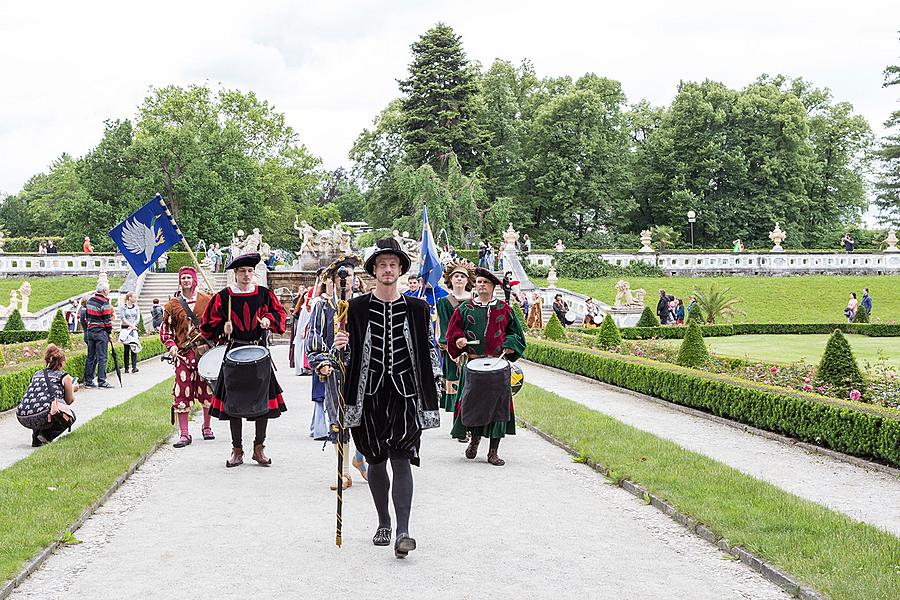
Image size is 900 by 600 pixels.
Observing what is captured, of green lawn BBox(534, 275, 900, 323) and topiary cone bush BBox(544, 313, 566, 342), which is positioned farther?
green lawn BBox(534, 275, 900, 323)

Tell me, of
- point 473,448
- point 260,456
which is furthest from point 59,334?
point 473,448

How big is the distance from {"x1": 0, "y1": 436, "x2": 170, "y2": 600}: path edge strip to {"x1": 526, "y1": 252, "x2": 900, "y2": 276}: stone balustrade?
40.2 metres

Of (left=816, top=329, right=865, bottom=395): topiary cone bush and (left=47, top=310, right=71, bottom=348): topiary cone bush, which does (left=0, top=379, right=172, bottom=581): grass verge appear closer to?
(left=47, top=310, right=71, bottom=348): topiary cone bush

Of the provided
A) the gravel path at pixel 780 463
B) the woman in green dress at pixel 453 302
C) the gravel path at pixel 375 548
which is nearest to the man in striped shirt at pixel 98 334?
the gravel path at pixel 780 463

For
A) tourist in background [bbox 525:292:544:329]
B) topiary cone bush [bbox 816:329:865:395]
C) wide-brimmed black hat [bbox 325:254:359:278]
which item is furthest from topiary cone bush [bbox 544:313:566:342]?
wide-brimmed black hat [bbox 325:254:359:278]

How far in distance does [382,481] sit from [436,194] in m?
46.6

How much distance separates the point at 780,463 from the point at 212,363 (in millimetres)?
5619

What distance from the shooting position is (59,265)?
47000mm

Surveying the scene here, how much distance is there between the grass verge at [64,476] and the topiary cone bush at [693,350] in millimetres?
8559

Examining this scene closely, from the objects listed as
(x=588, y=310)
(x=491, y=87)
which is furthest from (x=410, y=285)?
(x=491, y=87)

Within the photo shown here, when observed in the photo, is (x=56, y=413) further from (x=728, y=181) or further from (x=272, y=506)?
(x=728, y=181)

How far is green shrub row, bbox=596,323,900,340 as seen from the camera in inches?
1157

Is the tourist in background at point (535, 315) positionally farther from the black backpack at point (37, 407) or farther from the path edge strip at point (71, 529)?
the path edge strip at point (71, 529)

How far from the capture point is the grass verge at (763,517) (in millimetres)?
5613
